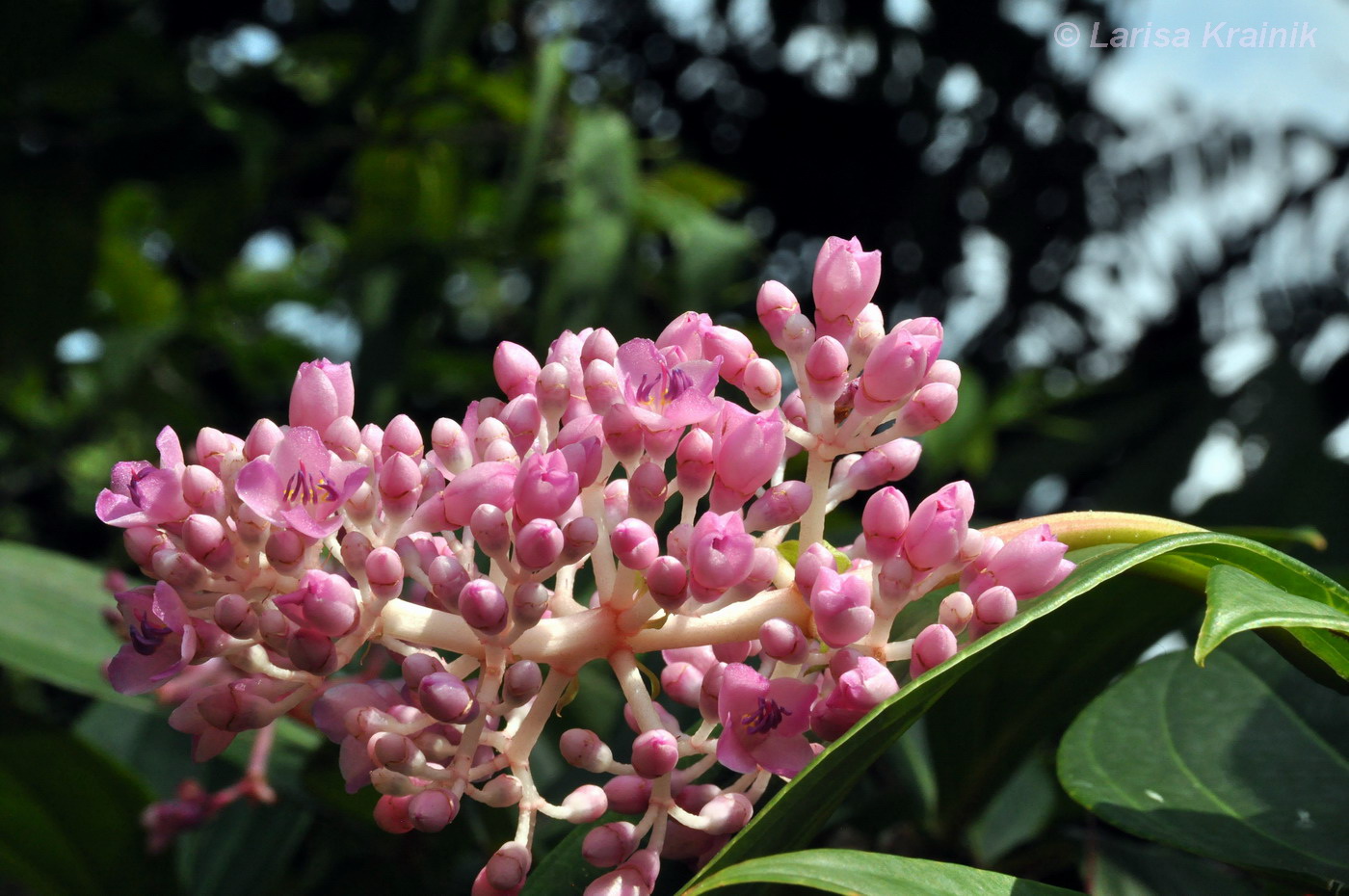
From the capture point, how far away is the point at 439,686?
1.91 ft

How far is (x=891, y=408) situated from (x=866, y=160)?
9.49ft

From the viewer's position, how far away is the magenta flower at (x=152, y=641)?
0.60 meters

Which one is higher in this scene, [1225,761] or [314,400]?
[314,400]

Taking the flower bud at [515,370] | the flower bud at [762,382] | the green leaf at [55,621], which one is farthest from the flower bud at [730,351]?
the green leaf at [55,621]

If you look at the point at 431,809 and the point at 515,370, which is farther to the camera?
the point at 515,370

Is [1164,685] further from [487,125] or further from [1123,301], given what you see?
Result: [1123,301]

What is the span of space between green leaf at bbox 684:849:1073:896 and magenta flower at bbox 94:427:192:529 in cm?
33

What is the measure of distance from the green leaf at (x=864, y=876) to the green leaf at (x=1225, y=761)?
229 mm

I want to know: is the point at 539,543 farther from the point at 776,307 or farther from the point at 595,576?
the point at 776,307

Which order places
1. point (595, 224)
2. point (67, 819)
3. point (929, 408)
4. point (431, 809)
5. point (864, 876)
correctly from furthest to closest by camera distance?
point (595, 224) < point (67, 819) < point (929, 408) < point (431, 809) < point (864, 876)

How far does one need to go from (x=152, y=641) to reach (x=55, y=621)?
793 mm

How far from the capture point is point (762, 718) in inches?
23.8

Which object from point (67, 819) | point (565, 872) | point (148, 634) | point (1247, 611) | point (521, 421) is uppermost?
point (1247, 611)

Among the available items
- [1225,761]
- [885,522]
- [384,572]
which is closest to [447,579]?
[384,572]
